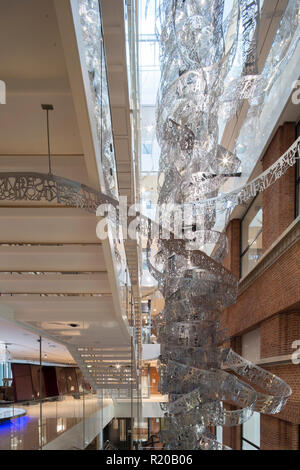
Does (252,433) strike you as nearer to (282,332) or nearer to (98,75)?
(282,332)

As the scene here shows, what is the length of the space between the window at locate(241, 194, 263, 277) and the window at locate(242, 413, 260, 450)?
14.7 ft

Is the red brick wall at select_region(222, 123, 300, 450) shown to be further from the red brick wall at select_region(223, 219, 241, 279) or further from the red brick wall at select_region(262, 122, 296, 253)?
the red brick wall at select_region(223, 219, 241, 279)

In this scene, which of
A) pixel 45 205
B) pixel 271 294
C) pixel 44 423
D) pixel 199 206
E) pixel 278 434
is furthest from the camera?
pixel 271 294

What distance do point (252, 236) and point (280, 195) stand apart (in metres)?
4.65

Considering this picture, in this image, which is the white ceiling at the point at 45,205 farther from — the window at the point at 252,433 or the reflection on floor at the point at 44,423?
the window at the point at 252,433

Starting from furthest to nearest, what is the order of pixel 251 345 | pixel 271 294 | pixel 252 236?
1. pixel 252 236
2. pixel 251 345
3. pixel 271 294

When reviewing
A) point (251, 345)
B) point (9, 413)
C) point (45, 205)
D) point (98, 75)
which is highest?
point (98, 75)

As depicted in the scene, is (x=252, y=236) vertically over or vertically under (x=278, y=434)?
over

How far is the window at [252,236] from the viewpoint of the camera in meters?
13.6

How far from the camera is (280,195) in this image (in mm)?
10258

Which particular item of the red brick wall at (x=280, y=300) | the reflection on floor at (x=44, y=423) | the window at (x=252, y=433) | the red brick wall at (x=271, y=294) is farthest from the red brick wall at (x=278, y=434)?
the reflection on floor at (x=44, y=423)

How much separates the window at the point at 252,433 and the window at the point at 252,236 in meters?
4.49

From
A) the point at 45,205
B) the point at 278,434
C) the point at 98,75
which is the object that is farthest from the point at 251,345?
the point at 98,75

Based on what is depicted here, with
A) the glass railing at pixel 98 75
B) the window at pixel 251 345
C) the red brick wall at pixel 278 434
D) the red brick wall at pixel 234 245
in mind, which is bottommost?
the red brick wall at pixel 278 434
